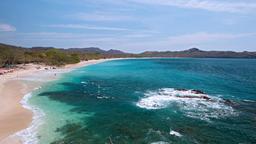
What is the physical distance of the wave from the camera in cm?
3834

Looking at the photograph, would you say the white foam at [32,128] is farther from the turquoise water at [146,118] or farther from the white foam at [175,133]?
the white foam at [175,133]

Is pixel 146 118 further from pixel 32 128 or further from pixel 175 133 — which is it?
pixel 32 128

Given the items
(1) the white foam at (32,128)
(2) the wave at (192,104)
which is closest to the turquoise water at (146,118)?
(2) the wave at (192,104)

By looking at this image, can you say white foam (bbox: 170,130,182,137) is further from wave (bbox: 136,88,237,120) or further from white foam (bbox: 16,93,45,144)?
white foam (bbox: 16,93,45,144)

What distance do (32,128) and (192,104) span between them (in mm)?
26246

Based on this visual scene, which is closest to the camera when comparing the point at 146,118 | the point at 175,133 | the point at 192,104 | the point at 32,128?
the point at 175,133

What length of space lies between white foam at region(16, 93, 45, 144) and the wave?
16.5 m

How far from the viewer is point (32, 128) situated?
32781 millimetres

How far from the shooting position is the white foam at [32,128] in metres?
28.7

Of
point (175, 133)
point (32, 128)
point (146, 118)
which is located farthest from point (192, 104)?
point (32, 128)

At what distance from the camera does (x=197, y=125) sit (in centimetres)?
3275

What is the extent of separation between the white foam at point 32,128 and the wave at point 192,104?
16.5 metres

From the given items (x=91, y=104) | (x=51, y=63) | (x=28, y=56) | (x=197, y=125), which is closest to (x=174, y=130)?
(x=197, y=125)

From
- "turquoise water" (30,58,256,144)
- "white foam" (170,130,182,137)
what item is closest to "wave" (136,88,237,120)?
"turquoise water" (30,58,256,144)
